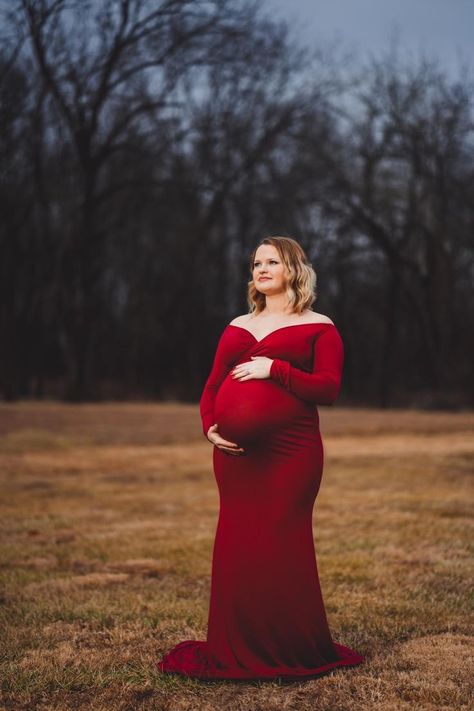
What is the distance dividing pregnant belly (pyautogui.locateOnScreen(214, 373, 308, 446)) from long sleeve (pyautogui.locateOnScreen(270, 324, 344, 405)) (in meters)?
0.06

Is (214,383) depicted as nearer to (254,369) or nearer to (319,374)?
(254,369)

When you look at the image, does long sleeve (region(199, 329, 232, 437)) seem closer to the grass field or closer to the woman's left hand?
the woman's left hand

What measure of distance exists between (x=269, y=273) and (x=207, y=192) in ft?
71.6

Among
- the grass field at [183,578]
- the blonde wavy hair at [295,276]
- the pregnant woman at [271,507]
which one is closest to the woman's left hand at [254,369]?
the pregnant woman at [271,507]

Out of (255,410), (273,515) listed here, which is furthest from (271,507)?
(255,410)

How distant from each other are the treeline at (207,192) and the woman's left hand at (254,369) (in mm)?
17167

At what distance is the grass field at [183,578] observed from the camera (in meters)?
3.57

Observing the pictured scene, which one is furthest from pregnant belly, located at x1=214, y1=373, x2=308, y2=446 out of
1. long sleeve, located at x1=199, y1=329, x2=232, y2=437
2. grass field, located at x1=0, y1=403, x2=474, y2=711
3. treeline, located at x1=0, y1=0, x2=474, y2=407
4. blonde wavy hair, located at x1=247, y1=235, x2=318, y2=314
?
treeline, located at x1=0, y1=0, x2=474, y2=407

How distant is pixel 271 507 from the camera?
3.70 m

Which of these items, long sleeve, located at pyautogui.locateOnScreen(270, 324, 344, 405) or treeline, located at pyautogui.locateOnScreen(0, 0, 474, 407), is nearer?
long sleeve, located at pyautogui.locateOnScreen(270, 324, 344, 405)

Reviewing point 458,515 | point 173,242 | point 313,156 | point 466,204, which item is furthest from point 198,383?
point 458,515

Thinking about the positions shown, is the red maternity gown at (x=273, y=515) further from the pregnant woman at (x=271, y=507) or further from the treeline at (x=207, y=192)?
the treeline at (x=207, y=192)

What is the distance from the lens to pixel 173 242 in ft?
103

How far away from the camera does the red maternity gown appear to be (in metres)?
3.67
